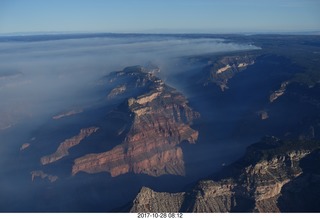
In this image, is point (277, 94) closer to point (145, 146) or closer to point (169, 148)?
point (169, 148)

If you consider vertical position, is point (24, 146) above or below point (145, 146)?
below

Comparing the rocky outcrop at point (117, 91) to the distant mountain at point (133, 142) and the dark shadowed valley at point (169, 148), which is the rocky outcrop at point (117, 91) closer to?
the dark shadowed valley at point (169, 148)

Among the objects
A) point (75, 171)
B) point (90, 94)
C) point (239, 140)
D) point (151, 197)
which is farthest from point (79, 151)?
point (90, 94)

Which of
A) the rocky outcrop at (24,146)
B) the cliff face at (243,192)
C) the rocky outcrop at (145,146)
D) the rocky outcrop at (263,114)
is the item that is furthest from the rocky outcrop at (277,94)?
the rocky outcrop at (24,146)

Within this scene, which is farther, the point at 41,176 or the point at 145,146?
the point at 145,146

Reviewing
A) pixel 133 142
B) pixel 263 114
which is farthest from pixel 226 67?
pixel 133 142

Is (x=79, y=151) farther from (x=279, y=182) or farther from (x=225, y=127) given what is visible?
(x=279, y=182)
